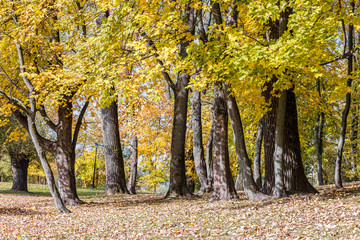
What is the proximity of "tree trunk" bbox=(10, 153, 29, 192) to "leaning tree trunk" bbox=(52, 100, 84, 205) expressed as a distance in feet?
37.0

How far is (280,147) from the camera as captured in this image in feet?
29.7

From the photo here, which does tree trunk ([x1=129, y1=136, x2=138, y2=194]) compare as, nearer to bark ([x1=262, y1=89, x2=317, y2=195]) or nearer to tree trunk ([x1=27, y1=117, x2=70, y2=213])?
tree trunk ([x1=27, y1=117, x2=70, y2=213])

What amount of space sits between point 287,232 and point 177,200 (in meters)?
6.82

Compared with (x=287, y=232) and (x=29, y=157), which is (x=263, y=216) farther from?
(x=29, y=157)

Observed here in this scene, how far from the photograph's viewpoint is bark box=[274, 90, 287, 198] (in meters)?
A: 8.91

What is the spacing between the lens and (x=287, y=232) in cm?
530

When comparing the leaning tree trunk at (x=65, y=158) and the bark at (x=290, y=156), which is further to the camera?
the leaning tree trunk at (x=65, y=158)

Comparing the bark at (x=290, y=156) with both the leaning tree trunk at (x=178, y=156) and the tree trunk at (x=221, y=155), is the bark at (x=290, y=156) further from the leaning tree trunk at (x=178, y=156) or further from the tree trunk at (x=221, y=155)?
the leaning tree trunk at (x=178, y=156)

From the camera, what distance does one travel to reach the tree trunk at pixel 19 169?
2156 centimetres

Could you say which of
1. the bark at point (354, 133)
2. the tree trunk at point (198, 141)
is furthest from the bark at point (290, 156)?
the bark at point (354, 133)

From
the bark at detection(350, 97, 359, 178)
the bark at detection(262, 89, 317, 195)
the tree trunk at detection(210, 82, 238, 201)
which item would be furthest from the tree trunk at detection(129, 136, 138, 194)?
the bark at detection(350, 97, 359, 178)

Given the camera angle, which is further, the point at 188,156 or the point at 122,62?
the point at 188,156

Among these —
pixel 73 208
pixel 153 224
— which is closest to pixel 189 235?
pixel 153 224

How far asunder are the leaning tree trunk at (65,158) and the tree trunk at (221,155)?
5305 mm
